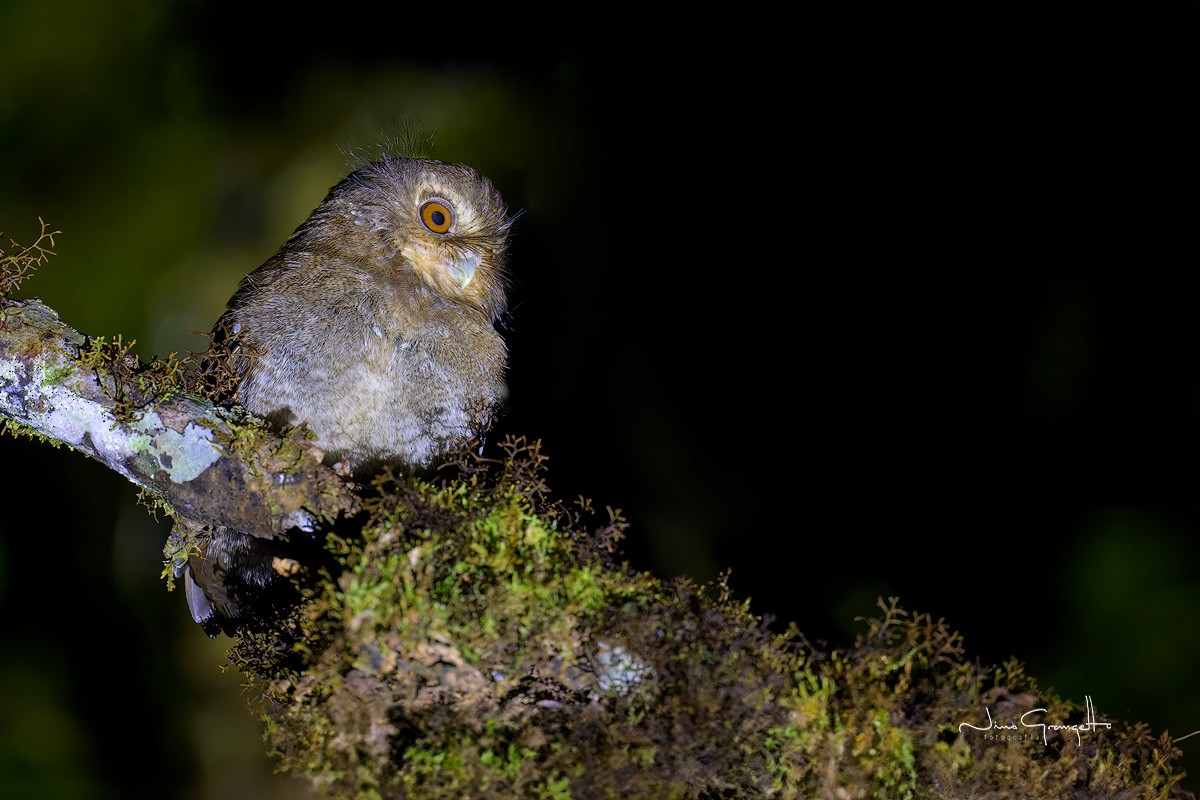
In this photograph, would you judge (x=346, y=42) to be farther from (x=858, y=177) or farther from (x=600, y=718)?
(x=600, y=718)

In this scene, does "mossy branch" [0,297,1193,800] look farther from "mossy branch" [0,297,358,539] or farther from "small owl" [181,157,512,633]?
"small owl" [181,157,512,633]

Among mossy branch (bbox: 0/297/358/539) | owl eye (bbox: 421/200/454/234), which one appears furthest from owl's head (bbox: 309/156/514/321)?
mossy branch (bbox: 0/297/358/539)

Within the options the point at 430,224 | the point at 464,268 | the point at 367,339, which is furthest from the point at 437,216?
the point at 367,339

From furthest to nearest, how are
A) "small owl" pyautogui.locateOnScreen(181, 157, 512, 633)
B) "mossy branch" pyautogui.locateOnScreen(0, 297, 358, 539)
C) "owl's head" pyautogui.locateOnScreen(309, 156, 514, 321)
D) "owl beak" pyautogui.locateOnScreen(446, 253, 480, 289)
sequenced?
"owl beak" pyautogui.locateOnScreen(446, 253, 480, 289)
"owl's head" pyautogui.locateOnScreen(309, 156, 514, 321)
"small owl" pyautogui.locateOnScreen(181, 157, 512, 633)
"mossy branch" pyautogui.locateOnScreen(0, 297, 358, 539)

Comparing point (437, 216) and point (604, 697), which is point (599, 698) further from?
point (437, 216)

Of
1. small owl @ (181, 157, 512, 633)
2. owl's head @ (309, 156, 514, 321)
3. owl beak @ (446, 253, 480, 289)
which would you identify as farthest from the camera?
owl beak @ (446, 253, 480, 289)

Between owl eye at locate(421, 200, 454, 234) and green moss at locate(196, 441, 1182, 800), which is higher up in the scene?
owl eye at locate(421, 200, 454, 234)

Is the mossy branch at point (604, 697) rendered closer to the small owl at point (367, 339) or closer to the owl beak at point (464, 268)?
the small owl at point (367, 339)
